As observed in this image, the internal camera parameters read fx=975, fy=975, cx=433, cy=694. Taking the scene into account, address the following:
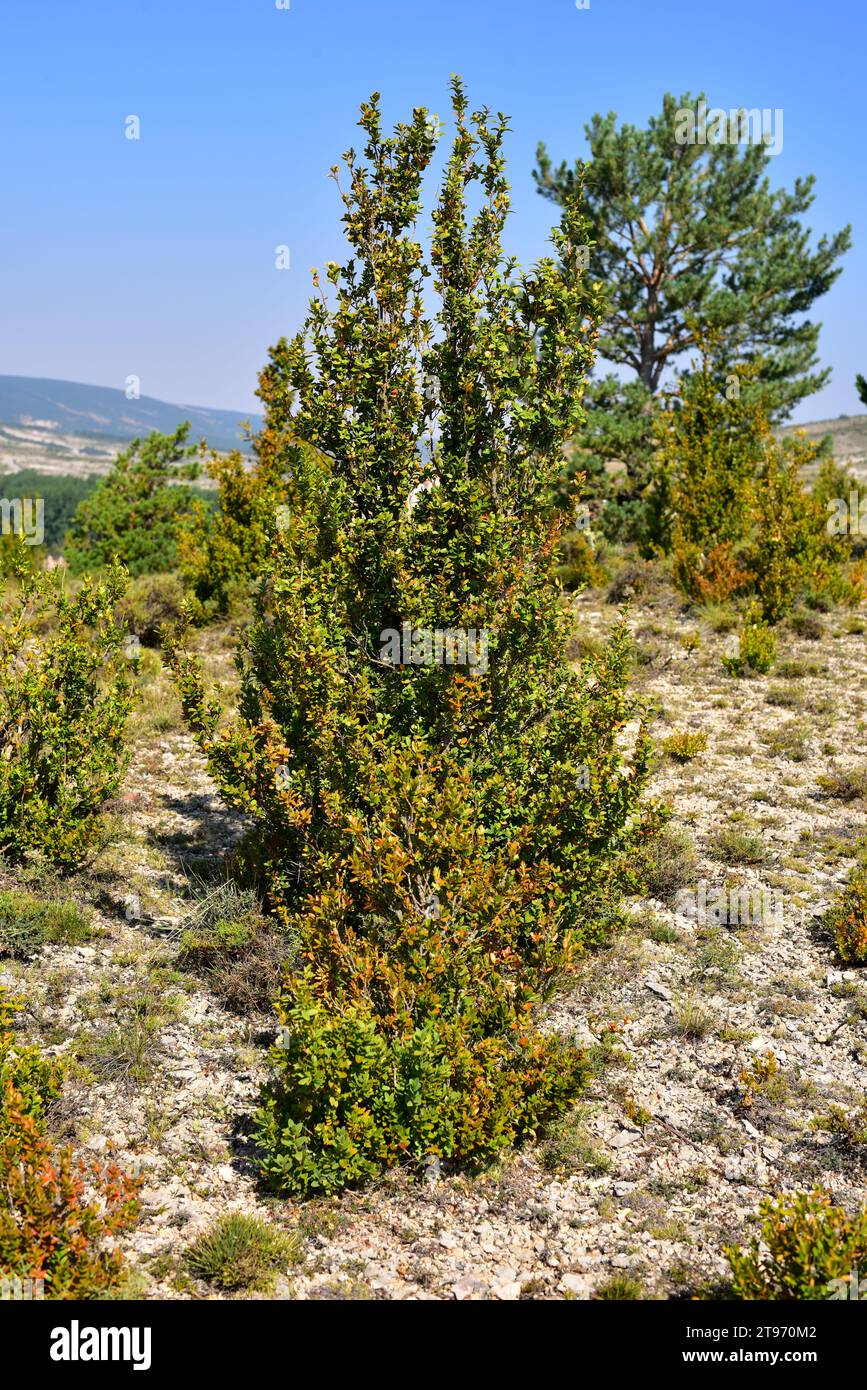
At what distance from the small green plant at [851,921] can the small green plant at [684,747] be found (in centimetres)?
288

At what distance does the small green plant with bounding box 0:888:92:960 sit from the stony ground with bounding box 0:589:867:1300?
0.41 feet

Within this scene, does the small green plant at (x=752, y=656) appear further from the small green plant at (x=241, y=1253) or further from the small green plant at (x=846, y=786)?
the small green plant at (x=241, y=1253)

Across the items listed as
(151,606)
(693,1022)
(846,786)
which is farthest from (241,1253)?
(151,606)

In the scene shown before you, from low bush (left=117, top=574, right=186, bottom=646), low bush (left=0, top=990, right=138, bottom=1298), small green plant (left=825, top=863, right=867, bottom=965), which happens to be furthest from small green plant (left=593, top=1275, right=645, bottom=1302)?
low bush (left=117, top=574, right=186, bottom=646)

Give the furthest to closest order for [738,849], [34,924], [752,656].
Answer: [752,656] < [738,849] < [34,924]

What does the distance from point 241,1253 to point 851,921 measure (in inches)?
195

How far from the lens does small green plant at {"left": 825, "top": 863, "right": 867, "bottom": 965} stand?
7105 millimetres

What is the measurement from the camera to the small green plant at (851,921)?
7105 mm

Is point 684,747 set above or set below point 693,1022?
above

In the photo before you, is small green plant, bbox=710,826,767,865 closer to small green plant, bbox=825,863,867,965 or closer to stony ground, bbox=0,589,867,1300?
stony ground, bbox=0,589,867,1300

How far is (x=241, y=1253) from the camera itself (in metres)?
4.38

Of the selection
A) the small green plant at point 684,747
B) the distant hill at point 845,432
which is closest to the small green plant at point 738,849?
the small green plant at point 684,747

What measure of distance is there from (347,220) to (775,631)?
34.8 ft

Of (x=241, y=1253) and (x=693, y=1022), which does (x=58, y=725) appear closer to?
(x=241, y=1253)
